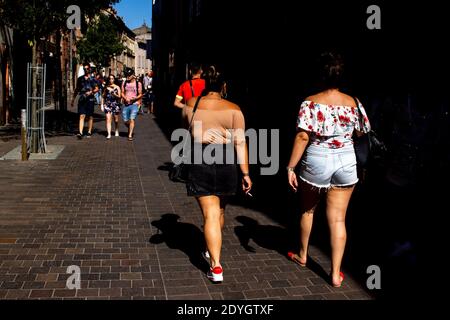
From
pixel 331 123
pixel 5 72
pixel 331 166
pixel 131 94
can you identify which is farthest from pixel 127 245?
pixel 5 72

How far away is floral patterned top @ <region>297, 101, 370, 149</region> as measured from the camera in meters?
3.72

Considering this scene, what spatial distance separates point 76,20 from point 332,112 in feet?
32.2

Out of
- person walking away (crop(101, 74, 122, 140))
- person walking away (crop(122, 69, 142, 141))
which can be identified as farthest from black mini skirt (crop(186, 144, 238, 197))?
person walking away (crop(101, 74, 122, 140))

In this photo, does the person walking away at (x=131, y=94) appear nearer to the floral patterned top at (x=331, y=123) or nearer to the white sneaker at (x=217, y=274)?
the white sneaker at (x=217, y=274)

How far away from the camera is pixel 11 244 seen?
15.5ft

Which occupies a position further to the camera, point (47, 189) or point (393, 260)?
point (47, 189)

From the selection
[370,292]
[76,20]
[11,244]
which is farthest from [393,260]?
[76,20]

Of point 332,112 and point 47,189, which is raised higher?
point 332,112

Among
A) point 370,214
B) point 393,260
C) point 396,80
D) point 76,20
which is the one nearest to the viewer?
point 393,260

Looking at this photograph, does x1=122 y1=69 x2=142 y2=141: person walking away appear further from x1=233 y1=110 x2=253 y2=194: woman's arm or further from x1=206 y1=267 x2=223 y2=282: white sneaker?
x1=206 y1=267 x2=223 y2=282: white sneaker

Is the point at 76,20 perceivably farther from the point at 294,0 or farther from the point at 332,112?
the point at 332,112

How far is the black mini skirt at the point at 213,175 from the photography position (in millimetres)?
3910
